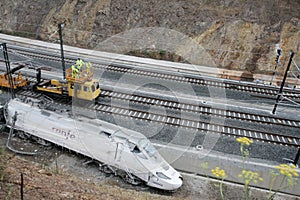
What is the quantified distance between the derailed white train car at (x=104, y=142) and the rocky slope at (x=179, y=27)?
49.2 ft

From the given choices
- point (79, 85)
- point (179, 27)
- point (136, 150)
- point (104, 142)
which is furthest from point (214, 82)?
point (104, 142)

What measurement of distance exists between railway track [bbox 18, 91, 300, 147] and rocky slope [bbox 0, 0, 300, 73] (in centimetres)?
1017

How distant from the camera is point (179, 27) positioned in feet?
93.7

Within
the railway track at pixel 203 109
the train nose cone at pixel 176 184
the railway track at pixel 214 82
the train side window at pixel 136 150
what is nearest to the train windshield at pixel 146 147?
the train side window at pixel 136 150

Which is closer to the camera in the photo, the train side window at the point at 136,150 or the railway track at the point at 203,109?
the train side window at the point at 136,150

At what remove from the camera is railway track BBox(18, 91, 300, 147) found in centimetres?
1667

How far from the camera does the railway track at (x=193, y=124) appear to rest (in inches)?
656

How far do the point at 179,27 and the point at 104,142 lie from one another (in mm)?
18467

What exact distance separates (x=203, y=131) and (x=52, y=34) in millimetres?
20917

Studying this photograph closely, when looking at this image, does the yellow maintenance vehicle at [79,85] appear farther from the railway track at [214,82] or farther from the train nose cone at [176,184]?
the train nose cone at [176,184]

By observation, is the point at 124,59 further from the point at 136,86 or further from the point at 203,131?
the point at 203,131

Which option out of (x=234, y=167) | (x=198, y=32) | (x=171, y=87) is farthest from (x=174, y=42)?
(x=234, y=167)

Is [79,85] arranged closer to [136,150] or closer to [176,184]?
[136,150]

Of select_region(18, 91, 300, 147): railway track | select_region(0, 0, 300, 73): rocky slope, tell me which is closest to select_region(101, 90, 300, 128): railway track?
select_region(18, 91, 300, 147): railway track
